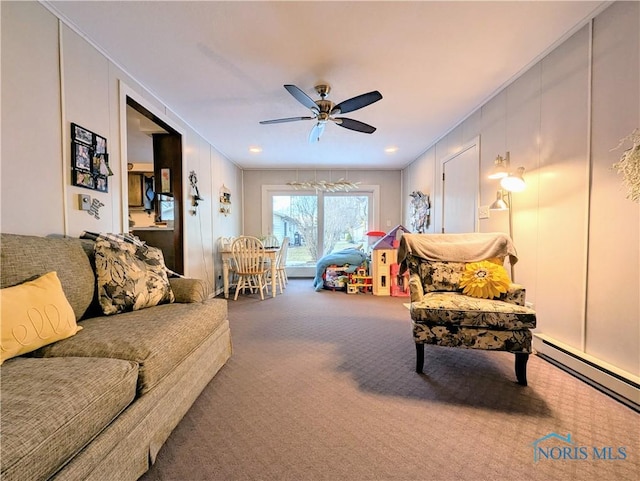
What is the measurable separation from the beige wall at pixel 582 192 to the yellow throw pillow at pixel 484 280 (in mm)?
439

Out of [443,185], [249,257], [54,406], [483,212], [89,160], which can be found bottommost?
[54,406]

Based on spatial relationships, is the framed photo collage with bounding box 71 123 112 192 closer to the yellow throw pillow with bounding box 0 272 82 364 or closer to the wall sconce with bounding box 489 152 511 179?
the yellow throw pillow with bounding box 0 272 82 364

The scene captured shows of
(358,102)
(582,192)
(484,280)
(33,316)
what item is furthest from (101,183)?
(582,192)

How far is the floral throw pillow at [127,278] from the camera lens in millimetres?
1633

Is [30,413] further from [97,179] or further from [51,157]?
[97,179]


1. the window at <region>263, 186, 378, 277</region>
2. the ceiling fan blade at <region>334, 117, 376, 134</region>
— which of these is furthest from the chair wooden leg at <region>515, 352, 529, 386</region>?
the window at <region>263, 186, 378, 277</region>

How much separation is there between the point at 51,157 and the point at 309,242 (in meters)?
4.69

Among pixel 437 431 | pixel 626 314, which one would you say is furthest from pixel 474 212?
pixel 437 431

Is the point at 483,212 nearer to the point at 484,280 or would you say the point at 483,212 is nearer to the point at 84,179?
the point at 484,280

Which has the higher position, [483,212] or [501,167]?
[501,167]

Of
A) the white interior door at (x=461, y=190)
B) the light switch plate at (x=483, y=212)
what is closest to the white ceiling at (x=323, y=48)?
the white interior door at (x=461, y=190)

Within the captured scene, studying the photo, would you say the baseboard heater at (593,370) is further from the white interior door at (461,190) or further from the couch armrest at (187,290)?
the couch armrest at (187,290)

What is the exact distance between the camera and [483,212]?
10.0 feet

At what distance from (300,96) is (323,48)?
0.39m
